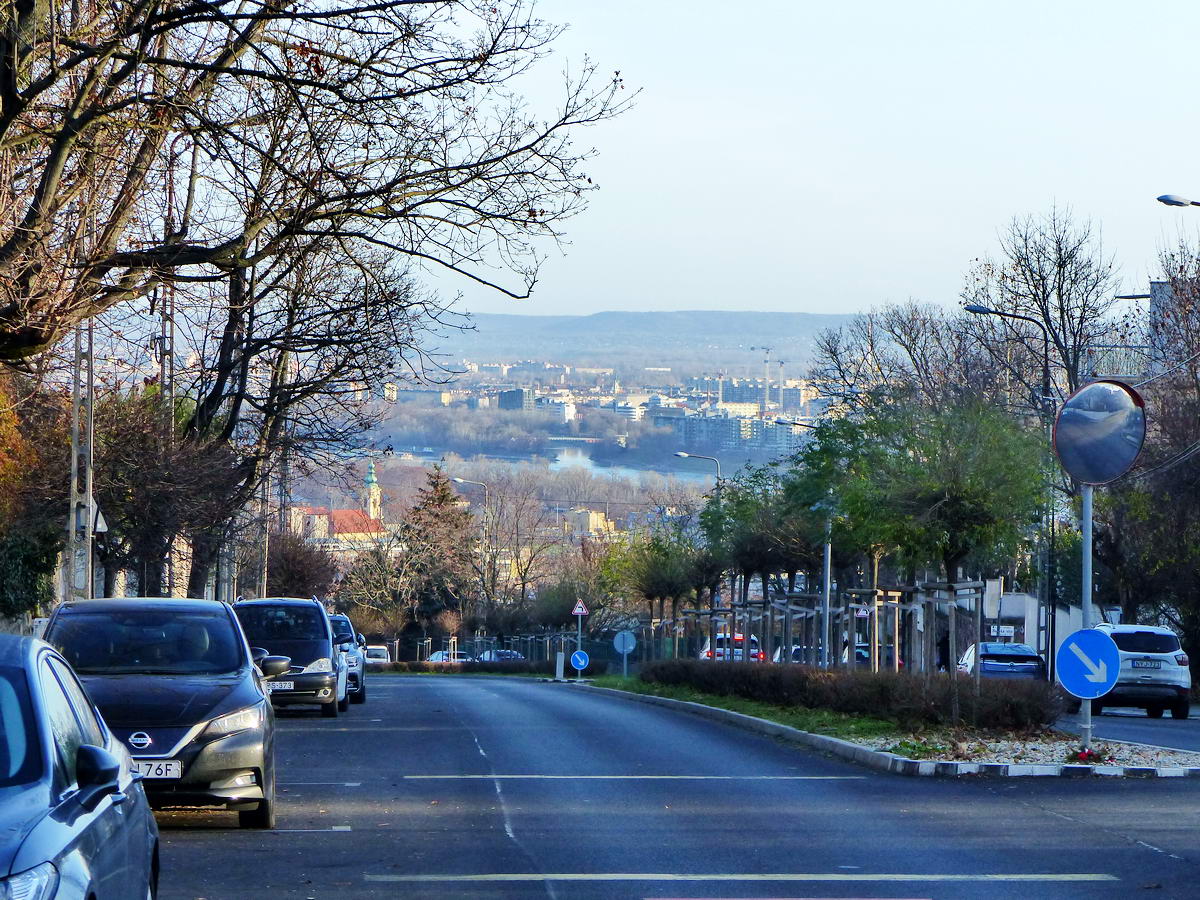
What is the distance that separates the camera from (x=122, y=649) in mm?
11922

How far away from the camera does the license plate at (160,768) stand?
1027cm

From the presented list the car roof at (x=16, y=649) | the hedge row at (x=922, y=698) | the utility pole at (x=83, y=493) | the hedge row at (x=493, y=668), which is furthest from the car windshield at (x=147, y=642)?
the hedge row at (x=493, y=668)

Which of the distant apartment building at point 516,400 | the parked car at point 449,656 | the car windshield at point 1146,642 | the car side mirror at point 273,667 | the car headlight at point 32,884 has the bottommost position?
the parked car at point 449,656

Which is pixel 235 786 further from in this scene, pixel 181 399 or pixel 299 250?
pixel 181 399

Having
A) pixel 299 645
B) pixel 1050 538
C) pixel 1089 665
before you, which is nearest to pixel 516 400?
pixel 1050 538

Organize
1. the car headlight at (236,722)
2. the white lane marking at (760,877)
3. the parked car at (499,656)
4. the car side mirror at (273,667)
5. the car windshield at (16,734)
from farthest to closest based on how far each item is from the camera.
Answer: the parked car at (499,656), the car side mirror at (273,667), the car headlight at (236,722), the white lane marking at (760,877), the car windshield at (16,734)

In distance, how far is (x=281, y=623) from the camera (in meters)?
24.3

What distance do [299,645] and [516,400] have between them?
158187mm

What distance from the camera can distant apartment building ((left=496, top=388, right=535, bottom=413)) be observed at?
596ft

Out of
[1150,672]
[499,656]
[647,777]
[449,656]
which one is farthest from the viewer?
[449,656]

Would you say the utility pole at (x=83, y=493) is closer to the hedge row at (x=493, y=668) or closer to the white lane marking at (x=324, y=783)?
the white lane marking at (x=324, y=783)

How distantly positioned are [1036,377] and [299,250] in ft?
109

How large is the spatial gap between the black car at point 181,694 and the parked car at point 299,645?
1104cm

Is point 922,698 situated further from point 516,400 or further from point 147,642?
point 516,400
